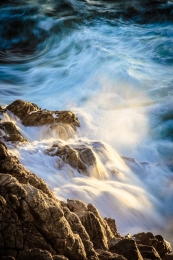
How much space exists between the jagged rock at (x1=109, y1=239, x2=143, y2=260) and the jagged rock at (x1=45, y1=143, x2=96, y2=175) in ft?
11.3

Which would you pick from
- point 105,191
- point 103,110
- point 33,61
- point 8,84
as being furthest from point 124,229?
point 33,61

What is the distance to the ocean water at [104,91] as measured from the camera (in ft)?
27.5

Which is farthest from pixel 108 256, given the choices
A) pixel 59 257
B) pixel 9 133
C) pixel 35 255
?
pixel 9 133

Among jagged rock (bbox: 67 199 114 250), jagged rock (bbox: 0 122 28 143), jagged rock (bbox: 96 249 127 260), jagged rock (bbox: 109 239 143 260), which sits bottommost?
jagged rock (bbox: 96 249 127 260)

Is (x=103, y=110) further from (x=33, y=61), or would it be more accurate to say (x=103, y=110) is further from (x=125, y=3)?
(x=125, y=3)

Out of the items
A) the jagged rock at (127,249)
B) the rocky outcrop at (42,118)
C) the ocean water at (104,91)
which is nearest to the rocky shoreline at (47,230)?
the jagged rock at (127,249)

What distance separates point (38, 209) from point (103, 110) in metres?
10.2

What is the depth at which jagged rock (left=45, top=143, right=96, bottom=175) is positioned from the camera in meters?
8.56

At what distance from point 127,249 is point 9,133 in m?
4.80

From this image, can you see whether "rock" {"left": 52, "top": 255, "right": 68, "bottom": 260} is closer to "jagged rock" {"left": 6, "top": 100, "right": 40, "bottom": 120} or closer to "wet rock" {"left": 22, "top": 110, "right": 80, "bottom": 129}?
"wet rock" {"left": 22, "top": 110, "right": 80, "bottom": 129}

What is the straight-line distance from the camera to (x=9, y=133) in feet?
29.9

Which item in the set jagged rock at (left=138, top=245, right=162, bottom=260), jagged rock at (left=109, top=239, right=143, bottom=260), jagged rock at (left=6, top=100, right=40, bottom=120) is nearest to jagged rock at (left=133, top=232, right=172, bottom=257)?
jagged rock at (left=138, top=245, right=162, bottom=260)

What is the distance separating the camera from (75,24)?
81.0 ft

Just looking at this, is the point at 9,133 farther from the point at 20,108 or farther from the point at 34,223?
the point at 34,223
